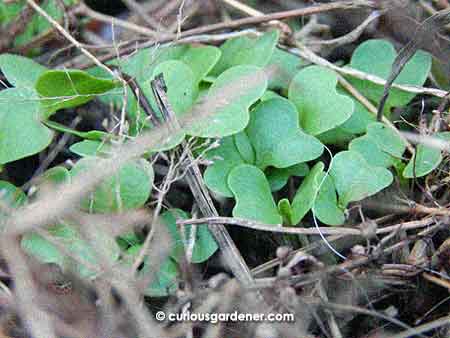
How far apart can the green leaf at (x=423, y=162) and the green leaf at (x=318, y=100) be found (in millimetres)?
128

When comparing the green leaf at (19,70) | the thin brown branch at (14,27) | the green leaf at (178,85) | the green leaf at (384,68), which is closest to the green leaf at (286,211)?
the green leaf at (178,85)

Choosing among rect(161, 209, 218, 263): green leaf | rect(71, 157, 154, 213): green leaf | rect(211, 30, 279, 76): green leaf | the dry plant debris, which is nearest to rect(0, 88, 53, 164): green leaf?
the dry plant debris

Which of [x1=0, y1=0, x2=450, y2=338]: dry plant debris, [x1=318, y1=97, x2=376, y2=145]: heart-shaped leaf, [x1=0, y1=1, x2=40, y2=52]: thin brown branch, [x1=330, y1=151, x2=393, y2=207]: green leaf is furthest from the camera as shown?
[x1=0, y1=1, x2=40, y2=52]: thin brown branch

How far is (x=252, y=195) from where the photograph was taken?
973 mm

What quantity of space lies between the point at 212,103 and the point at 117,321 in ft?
1.16

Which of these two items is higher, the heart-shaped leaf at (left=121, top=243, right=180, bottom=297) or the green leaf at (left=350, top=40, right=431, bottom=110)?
the green leaf at (left=350, top=40, right=431, bottom=110)

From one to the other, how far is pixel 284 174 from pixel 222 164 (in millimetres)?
111

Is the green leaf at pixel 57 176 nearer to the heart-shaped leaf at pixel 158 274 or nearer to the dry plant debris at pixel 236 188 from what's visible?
the dry plant debris at pixel 236 188

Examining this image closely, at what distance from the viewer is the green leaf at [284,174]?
1048 millimetres

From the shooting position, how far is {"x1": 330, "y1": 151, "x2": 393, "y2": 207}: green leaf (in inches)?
37.9

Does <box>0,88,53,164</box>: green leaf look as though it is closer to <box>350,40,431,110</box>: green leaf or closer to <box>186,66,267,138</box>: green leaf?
<box>186,66,267,138</box>: green leaf

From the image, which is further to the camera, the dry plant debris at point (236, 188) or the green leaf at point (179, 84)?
the green leaf at point (179, 84)

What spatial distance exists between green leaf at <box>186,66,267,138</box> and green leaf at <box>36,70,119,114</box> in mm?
189

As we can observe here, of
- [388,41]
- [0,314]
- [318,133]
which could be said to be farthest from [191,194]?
[388,41]
